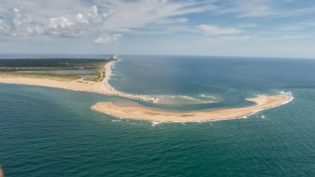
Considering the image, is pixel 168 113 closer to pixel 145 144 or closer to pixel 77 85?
pixel 145 144

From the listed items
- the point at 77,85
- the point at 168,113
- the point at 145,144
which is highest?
the point at 77,85

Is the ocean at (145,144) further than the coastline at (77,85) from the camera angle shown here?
No

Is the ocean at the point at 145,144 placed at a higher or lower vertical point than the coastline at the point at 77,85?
lower

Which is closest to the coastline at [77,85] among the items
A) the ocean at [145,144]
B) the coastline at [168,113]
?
the coastline at [168,113]

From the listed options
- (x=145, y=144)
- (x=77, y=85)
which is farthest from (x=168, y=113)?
(x=77, y=85)

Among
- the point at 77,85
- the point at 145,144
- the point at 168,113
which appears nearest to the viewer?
the point at 145,144

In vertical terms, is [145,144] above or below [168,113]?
below

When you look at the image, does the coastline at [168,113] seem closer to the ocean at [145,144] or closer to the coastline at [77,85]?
the ocean at [145,144]

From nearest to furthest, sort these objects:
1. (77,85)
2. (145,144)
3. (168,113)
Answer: (145,144), (168,113), (77,85)

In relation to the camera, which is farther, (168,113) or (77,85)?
(77,85)

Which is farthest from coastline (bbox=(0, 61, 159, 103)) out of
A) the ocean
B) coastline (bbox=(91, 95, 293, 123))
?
the ocean

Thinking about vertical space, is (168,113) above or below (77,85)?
below

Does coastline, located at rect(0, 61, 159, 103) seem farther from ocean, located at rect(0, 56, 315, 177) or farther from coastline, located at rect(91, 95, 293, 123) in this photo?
ocean, located at rect(0, 56, 315, 177)
